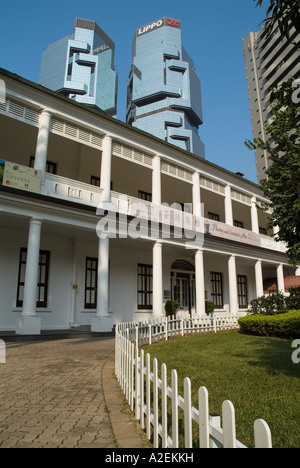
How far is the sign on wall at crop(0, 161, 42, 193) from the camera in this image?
11062mm

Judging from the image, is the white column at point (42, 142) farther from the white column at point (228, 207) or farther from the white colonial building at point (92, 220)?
the white column at point (228, 207)

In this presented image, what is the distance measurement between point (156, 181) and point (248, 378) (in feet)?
38.3

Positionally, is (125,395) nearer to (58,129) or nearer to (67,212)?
(67,212)

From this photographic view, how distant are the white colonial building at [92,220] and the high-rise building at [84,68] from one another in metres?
137

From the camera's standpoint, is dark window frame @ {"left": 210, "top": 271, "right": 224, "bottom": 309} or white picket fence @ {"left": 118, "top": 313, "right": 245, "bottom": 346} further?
dark window frame @ {"left": 210, "top": 271, "right": 224, "bottom": 309}

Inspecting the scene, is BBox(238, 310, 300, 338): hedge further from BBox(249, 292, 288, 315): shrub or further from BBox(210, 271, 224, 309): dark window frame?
BBox(210, 271, 224, 309): dark window frame

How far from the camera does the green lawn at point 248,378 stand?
3.41 meters

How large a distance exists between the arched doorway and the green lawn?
978 cm

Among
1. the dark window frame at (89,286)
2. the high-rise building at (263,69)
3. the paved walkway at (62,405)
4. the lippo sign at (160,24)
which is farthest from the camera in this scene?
the lippo sign at (160,24)

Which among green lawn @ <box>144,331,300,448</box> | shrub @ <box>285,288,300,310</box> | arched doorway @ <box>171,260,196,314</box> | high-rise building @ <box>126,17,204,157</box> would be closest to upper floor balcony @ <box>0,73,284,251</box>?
arched doorway @ <box>171,260,196,314</box>

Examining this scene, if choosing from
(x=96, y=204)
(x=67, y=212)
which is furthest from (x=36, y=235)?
(x=96, y=204)

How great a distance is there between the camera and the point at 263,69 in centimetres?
9400

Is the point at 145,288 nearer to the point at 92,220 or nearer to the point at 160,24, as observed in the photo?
the point at 92,220

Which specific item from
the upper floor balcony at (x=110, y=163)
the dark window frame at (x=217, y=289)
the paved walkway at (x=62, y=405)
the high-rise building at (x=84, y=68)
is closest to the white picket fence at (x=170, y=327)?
the paved walkway at (x=62, y=405)
